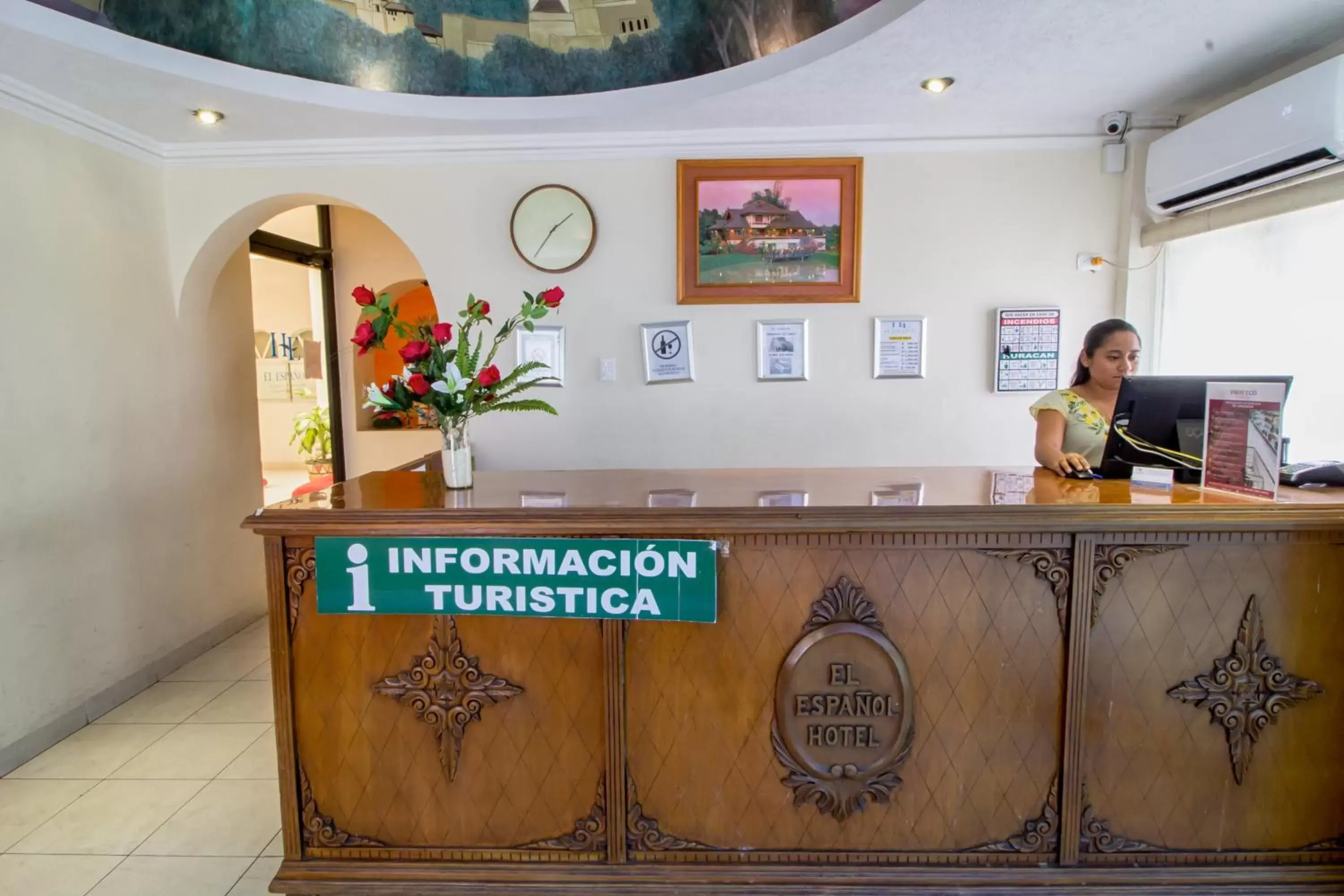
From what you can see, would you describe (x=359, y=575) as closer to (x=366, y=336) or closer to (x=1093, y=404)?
(x=366, y=336)

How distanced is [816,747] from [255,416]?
3.89m

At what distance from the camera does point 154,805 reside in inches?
93.4

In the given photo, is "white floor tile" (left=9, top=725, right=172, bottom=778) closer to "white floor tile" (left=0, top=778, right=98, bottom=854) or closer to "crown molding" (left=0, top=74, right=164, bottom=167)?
"white floor tile" (left=0, top=778, right=98, bottom=854)

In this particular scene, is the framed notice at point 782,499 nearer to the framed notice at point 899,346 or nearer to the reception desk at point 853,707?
the reception desk at point 853,707

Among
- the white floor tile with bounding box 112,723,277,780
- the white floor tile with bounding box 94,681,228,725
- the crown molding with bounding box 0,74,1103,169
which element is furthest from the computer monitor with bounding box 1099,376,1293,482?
the white floor tile with bounding box 94,681,228,725

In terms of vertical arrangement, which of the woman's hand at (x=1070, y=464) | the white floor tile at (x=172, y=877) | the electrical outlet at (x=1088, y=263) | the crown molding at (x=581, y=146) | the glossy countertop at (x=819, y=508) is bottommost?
Result: the white floor tile at (x=172, y=877)

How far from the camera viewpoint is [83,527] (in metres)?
2.92

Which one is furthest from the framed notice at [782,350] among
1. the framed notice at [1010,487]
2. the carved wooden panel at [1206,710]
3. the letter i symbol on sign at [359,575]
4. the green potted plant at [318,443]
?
the green potted plant at [318,443]

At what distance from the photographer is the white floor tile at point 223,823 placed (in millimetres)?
2148

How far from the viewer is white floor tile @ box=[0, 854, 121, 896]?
1.98 m

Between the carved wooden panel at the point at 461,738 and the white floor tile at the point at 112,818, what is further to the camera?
the white floor tile at the point at 112,818

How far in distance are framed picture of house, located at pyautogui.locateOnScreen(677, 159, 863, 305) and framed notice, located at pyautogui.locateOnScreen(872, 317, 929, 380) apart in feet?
0.74

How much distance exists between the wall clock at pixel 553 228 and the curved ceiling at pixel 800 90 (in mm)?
231

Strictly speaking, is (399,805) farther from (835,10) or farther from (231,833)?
(835,10)
